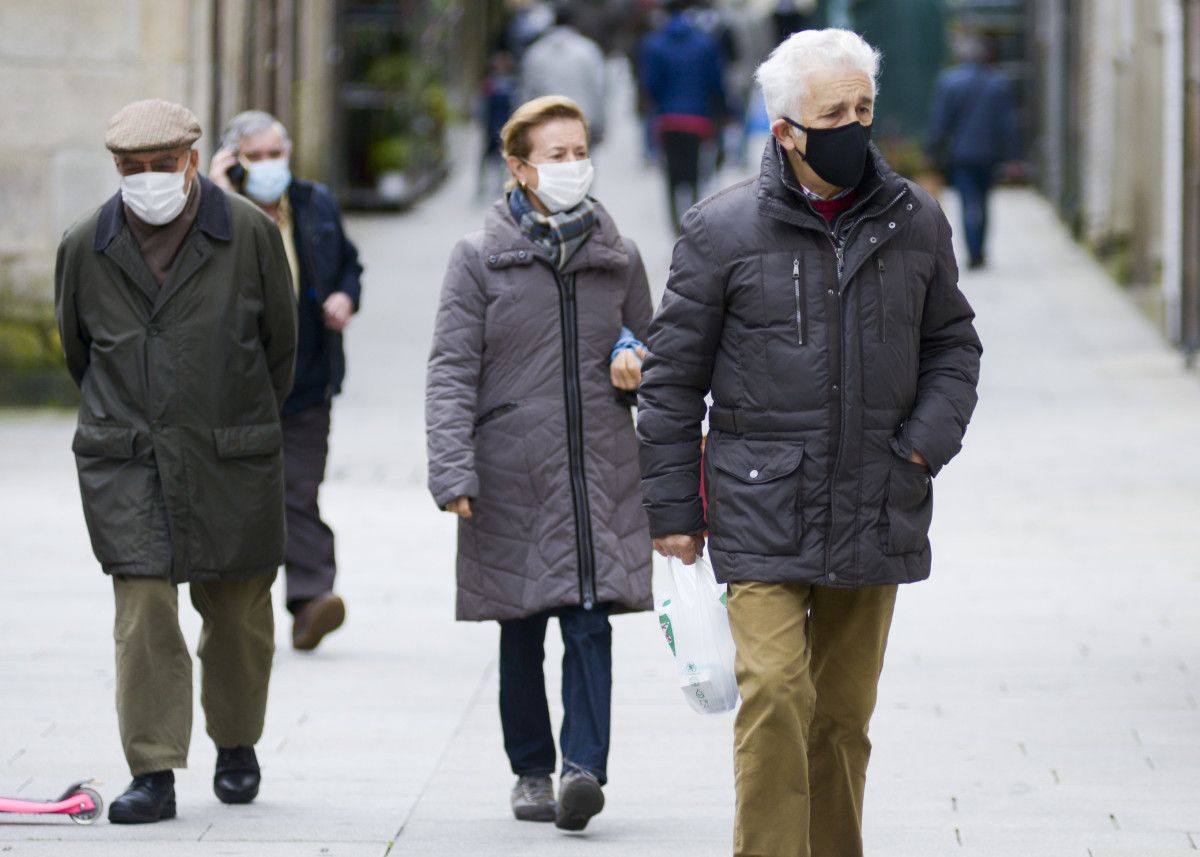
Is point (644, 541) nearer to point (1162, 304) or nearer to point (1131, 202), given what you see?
point (1162, 304)

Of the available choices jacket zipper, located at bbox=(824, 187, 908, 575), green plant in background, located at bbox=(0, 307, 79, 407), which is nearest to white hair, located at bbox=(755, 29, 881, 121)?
jacket zipper, located at bbox=(824, 187, 908, 575)

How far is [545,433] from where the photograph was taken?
5434 millimetres

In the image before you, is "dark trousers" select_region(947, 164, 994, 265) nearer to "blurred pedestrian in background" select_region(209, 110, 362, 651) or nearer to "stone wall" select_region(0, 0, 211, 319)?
"stone wall" select_region(0, 0, 211, 319)

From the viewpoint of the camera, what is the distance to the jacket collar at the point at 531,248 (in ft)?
18.0

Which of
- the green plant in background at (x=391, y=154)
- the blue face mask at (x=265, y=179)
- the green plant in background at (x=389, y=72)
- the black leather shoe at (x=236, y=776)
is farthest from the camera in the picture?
the green plant in background at (x=391, y=154)

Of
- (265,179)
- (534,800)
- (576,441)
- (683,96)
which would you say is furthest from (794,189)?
(683,96)

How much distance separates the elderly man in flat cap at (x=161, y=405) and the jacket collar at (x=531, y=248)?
0.56 metres

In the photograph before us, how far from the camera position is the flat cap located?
5309mm

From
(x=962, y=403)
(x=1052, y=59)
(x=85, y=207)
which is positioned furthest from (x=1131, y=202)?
(x=962, y=403)

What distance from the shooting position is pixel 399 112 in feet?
68.5

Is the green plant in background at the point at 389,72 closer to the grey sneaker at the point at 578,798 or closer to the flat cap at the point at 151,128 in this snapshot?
the flat cap at the point at 151,128

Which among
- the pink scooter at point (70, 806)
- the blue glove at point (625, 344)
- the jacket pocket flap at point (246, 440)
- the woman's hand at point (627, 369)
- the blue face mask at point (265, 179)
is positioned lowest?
the pink scooter at point (70, 806)

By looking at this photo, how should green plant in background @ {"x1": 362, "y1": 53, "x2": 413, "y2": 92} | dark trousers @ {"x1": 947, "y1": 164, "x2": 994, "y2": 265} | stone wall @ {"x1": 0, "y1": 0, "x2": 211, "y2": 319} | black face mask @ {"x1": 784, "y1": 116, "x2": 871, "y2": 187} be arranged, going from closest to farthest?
1. black face mask @ {"x1": 784, "y1": 116, "x2": 871, "y2": 187}
2. stone wall @ {"x1": 0, "y1": 0, "x2": 211, "y2": 319}
3. dark trousers @ {"x1": 947, "y1": 164, "x2": 994, "y2": 265}
4. green plant in background @ {"x1": 362, "y1": 53, "x2": 413, "y2": 92}

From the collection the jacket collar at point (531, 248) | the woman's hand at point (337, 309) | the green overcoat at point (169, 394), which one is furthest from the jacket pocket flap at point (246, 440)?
the woman's hand at point (337, 309)
